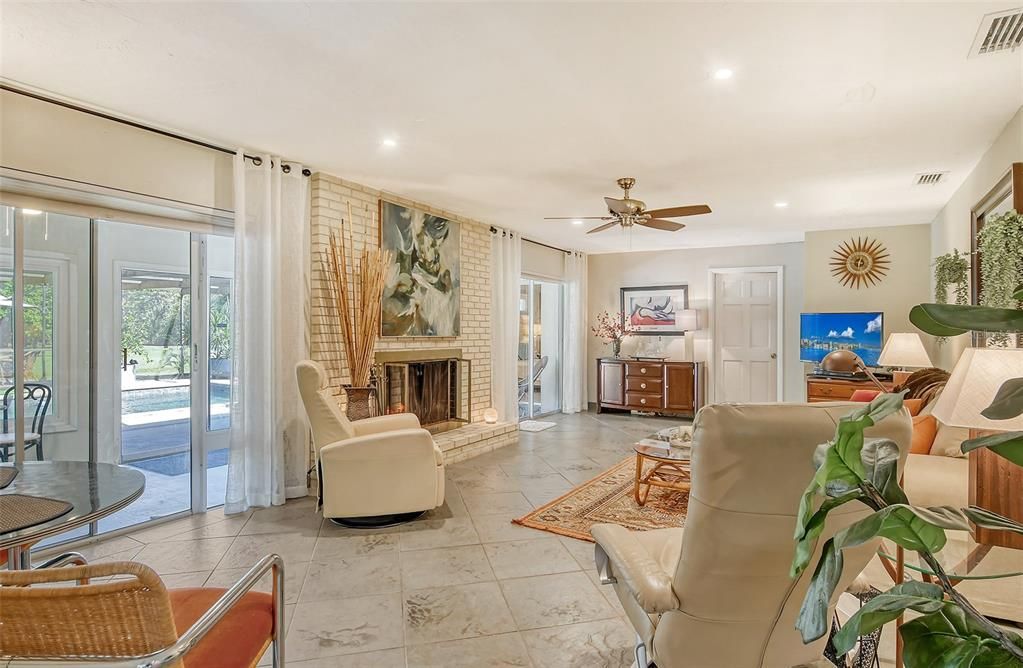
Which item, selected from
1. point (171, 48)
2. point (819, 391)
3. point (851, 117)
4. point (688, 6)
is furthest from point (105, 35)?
point (819, 391)

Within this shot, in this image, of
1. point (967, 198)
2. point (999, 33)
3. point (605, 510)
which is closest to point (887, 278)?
point (967, 198)

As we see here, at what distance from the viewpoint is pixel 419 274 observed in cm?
499

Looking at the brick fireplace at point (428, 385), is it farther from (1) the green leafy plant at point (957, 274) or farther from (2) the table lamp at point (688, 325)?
(1) the green leafy plant at point (957, 274)

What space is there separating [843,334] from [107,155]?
6800 millimetres

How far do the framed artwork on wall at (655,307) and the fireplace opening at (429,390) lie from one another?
3.36 m

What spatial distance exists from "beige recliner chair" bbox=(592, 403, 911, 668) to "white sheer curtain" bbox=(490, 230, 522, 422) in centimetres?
448

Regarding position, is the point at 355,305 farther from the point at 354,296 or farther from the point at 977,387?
the point at 977,387

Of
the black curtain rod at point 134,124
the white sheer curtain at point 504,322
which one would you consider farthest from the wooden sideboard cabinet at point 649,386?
the black curtain rod at point 134,124

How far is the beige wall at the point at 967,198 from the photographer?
3025mm

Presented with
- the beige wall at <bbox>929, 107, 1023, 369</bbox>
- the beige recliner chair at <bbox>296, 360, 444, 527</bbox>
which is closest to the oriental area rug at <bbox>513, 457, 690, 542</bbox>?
the beige recliner chair at <bbox>296, 360, 444, 527</bbox>

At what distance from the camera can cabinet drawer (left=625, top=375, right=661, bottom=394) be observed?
24.7 ft

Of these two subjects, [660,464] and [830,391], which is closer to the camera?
[660,464]

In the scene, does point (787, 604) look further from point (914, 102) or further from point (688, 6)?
point (914, 102)

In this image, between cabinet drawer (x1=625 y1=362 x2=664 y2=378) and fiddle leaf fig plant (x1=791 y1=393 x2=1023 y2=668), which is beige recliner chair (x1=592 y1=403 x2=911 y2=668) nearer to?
fiddle leaf fig plant (x1=791 y1=393 x2=1023 y2=668)
